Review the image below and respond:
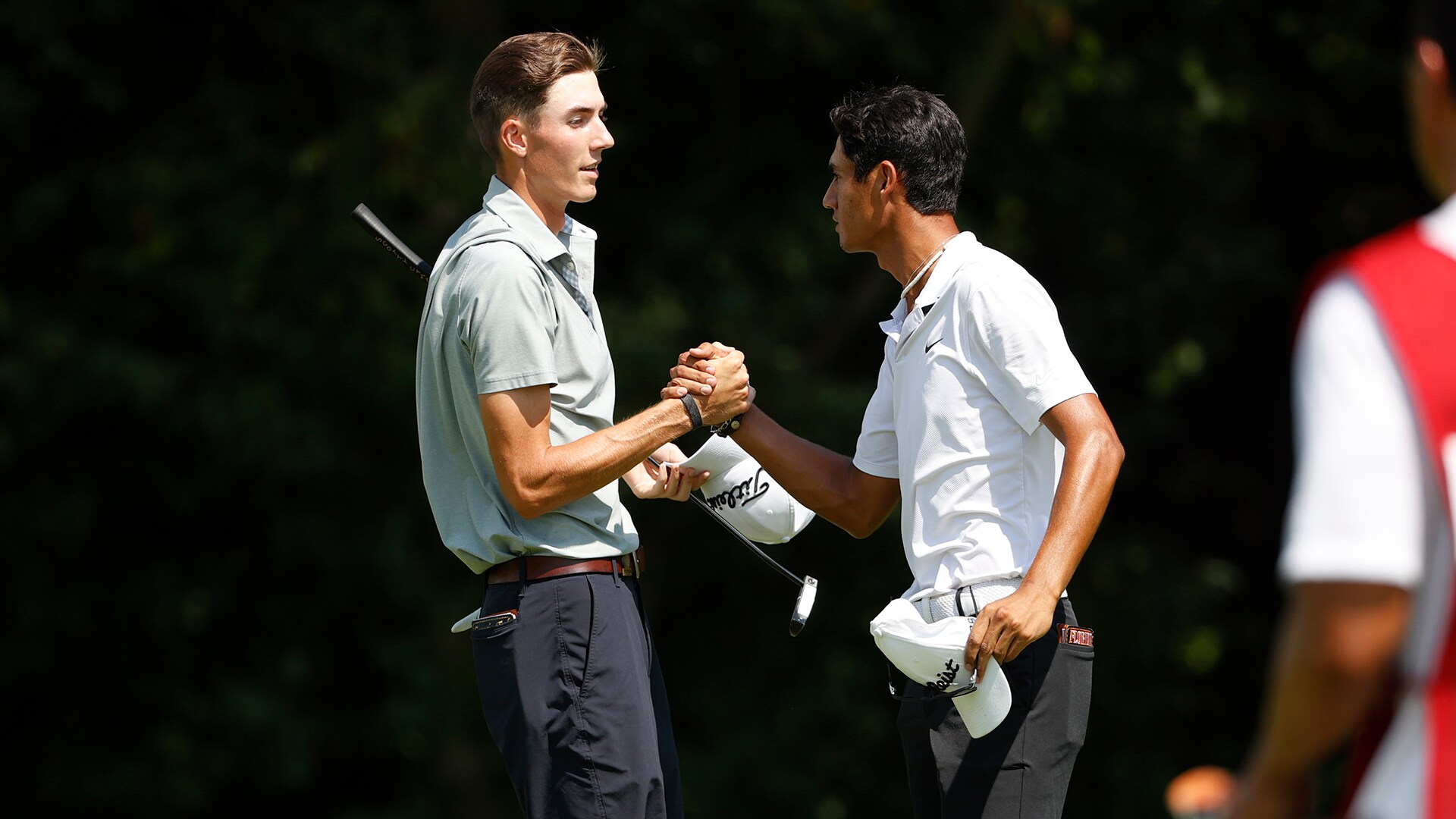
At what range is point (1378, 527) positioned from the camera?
1217 millimetres

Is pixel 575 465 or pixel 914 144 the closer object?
pixel 575 465

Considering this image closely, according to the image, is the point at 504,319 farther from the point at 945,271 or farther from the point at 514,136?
the point at 945,271

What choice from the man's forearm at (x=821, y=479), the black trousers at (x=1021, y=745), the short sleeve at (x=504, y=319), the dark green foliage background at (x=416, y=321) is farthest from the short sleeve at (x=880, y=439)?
the dark green foliage background at (x=416, y=321)

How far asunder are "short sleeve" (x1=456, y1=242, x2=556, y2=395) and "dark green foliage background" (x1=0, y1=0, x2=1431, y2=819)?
435 cm

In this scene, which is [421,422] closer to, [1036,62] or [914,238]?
[914,238]

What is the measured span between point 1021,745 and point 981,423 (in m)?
0.57

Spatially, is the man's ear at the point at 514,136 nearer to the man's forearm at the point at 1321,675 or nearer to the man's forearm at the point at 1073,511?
the man's forearm at the point at 1073,511

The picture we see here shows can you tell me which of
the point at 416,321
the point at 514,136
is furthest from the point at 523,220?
the point at 416,321

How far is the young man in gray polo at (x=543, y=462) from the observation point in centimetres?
265

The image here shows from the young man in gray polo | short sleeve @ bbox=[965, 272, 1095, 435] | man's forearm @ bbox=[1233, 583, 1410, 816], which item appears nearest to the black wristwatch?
the young man in gray polo

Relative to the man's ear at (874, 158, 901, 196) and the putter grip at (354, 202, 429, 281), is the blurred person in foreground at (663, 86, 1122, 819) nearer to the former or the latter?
the man's ear at (874, 158, 901, 196)

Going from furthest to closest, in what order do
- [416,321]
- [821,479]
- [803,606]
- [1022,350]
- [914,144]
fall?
1. [416,321]
2. [821,479]
3. [803,606]
4. [914,144]
5. [1022,350]

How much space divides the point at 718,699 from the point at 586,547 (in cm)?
537

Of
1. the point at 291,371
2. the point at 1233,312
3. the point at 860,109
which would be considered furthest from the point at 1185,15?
the point at 860,109
